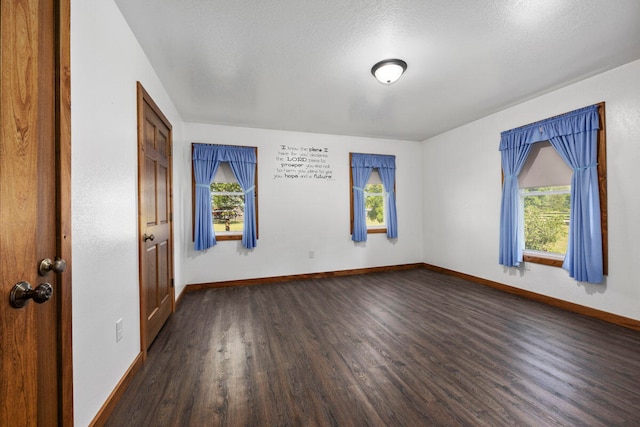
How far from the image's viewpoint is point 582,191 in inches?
111

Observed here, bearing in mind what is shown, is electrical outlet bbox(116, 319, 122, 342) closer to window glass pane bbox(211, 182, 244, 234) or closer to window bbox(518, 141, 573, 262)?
window glass pane bbox(211, 182, 244, 234)

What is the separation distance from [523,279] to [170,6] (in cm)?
474

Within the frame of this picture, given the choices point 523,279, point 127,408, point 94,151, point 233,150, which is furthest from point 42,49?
point 523,279

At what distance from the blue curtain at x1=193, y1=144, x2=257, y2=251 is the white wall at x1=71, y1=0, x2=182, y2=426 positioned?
76.1 inches

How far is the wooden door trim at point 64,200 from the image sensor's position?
1.06 metres

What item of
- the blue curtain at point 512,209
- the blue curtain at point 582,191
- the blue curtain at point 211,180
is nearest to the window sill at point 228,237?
the blue curtain at point 211,180

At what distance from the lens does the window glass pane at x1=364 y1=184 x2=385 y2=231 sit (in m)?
5.01

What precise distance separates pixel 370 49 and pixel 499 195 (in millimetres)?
2933

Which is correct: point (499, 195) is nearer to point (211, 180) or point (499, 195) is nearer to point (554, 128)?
point (554, 128)

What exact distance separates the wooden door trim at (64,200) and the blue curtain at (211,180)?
2.82 metres

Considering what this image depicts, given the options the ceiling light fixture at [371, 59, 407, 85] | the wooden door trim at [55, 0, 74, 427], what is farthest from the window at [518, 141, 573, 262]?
the wooden door trim at [55, 0, 74, 427]

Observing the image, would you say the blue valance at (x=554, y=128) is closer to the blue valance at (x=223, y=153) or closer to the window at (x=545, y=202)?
the window at (x=545, y=202)

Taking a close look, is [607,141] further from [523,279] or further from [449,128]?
[449,128]

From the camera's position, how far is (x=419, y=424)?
142 cm
